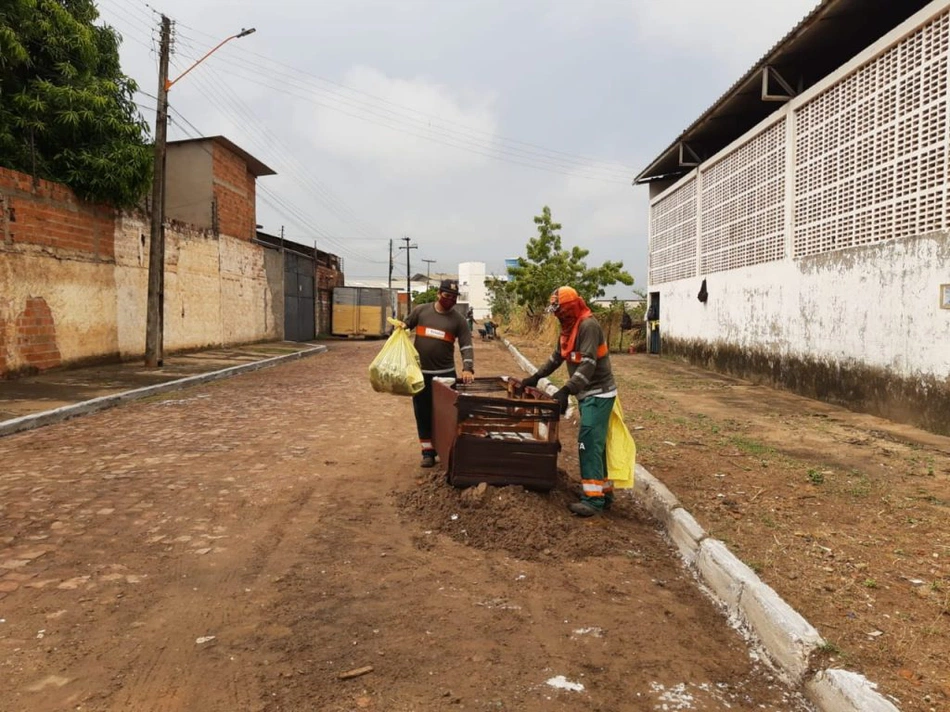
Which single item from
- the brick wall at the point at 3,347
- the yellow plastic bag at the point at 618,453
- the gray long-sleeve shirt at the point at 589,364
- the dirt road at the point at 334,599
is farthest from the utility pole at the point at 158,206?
the yellow plastic bag at the point at 618,453

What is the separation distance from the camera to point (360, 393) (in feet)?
39.4

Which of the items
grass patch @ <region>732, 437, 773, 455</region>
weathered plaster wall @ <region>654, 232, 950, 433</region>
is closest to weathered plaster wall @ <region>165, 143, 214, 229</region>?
weathered plaster wall @ <region>654, 232, 950, 433</region>

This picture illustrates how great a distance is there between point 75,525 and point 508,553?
2862 mm

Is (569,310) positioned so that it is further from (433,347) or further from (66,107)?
(66,107)

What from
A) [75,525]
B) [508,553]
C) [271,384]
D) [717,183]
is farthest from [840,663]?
[717,183]

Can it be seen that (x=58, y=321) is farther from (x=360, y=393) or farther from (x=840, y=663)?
(x=840, y=663)

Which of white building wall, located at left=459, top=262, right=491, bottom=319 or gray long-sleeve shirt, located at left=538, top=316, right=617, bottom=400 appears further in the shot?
white building wall, located at left=459, top=262, right=491, bottom=319

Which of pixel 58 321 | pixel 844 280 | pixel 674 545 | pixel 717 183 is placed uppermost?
pixel 717 183

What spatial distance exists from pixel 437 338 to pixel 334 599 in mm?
2953

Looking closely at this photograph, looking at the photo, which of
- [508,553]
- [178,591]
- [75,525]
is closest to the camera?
[178,591]

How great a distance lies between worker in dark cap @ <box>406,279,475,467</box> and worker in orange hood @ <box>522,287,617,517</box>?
4.26 feet

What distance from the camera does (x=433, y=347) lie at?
6.05 metres

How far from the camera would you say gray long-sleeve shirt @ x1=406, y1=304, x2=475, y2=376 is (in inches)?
238

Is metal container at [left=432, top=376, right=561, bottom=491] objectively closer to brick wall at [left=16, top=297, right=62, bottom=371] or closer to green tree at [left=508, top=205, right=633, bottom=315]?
brick wall at [left=16, top=297, right=62, bottom=371]
